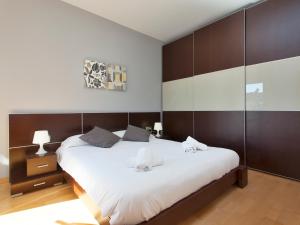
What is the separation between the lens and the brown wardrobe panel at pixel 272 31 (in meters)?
2.50

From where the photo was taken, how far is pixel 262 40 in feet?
9.15

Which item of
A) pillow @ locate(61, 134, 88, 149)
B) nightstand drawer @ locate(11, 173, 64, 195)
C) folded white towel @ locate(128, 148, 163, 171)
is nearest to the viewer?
folded white towel @ locate(128, 148, 163, 171)

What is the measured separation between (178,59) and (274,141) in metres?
2.55

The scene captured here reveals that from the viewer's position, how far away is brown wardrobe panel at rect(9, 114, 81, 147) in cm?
242

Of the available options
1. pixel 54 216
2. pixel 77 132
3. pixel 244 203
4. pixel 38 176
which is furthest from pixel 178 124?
pixel 54 216

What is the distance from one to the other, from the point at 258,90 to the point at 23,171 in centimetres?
378

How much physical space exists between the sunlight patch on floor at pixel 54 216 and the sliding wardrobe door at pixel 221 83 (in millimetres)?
2615

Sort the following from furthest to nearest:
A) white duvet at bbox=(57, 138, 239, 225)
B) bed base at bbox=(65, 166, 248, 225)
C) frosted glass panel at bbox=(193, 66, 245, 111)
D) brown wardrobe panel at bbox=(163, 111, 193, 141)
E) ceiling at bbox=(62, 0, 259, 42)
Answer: brown wardrobe panel at bbox=(163, 111, 193, 141), frosted glass panel at bbox=(193, 66, 245, 111), ceiling at bbox=(62, 0, 259, 42), bed base at bbox=(65, 166, 248, 225), white duvet at bbox=(57, 138, 239, 225)

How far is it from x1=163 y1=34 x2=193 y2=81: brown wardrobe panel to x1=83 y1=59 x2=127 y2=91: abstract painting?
1221mm

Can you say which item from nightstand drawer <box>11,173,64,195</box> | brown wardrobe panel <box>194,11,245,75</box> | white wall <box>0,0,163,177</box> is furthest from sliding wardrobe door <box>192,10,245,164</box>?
nightstand drawer <box>11,173,64,195</box>

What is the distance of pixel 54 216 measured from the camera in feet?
5.67

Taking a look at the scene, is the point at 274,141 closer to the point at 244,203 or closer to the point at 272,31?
the point at 244,203

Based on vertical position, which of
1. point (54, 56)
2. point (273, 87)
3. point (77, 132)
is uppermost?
point (54, 56)

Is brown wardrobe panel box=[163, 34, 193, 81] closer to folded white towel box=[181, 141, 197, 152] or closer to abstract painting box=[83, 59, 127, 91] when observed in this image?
abstract painting box=[83, 59, 127, 91]
